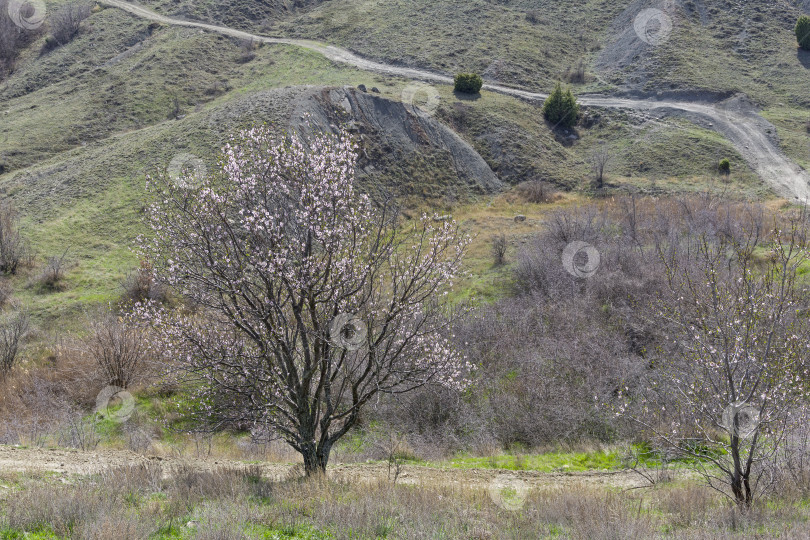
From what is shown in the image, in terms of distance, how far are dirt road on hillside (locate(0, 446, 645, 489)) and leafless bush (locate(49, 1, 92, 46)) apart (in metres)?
59.4

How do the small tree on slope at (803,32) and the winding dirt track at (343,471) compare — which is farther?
the small tree on slope at (803,32)

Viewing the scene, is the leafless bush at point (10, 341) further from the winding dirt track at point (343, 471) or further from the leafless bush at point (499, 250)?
the leafless bush at point (499, 250)

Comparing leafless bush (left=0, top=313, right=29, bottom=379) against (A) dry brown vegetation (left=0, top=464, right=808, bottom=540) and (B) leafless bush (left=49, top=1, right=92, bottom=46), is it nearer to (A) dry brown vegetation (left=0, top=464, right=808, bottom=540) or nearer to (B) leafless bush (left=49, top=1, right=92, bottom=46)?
(A) dry brown vegetation (left=0, top=464, right=808, bottom=540)

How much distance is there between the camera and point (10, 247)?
Answer: 2419cm

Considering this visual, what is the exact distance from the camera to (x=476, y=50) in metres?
52.6

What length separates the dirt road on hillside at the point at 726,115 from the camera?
1368 inches

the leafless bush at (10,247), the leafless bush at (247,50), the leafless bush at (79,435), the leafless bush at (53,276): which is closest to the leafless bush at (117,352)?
the leafless bush at (79,435)

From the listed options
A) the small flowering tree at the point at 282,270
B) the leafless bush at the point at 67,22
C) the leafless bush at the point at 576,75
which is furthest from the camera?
the leafless bush at the point at 67,22

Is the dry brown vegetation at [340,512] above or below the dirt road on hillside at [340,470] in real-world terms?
above

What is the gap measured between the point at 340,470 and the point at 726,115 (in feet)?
141

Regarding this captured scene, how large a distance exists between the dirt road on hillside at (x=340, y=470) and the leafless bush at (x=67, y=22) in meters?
59.4

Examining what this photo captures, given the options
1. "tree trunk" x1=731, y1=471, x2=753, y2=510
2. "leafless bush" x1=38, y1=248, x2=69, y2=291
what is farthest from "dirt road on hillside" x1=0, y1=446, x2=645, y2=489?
"leafless bush" x1=38, y1=248, x2=69, y2=291

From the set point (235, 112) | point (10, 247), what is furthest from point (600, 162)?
point (10, 247)

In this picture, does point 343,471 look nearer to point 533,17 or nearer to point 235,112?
point 235,112
